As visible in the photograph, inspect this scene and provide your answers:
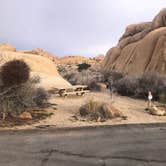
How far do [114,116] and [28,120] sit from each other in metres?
3.82

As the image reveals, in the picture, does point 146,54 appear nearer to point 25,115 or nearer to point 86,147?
point 25,115

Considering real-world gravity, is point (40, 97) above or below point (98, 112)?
above

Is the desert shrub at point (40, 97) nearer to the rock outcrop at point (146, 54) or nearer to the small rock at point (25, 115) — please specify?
the small rock at point (25, 115)

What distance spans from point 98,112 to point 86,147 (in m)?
5.21

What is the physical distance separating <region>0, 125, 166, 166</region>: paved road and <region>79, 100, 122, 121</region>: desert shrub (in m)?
2.27

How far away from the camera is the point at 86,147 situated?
20.9ft

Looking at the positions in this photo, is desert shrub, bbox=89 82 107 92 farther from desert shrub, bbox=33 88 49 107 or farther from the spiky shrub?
the spiky shrub

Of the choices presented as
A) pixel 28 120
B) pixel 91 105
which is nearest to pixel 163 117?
pixel 91 105

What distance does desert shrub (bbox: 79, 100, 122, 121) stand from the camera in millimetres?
11211

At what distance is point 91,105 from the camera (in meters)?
12.0

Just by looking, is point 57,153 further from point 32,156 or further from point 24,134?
point 24,134

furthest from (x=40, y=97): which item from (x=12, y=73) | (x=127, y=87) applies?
(x=127, y=87)

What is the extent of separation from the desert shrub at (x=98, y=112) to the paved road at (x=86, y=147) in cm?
227

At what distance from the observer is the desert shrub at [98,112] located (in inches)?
441
